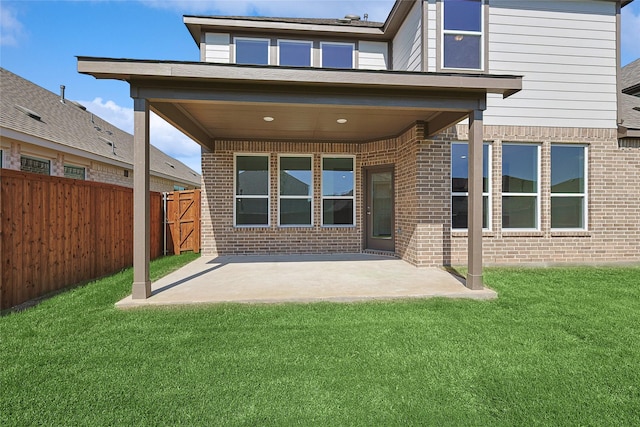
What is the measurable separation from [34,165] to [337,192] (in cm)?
784

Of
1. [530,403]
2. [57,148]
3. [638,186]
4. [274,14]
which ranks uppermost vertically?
[274,14]

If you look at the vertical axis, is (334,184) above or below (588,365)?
above

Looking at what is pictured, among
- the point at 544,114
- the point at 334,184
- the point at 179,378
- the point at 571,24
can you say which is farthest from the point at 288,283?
the point at 571,24

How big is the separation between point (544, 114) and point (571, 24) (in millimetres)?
2064

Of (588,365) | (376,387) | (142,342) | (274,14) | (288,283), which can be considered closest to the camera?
(376,387)

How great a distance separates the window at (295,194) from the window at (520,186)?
4633 millimetres


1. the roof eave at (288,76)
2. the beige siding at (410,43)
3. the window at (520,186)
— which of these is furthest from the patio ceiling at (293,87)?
the window at (520,186)

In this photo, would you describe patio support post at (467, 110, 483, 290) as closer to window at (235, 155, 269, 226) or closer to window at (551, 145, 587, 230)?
window at (551, 145, 587, 230)

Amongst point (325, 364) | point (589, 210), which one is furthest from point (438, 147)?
point (325, 364)

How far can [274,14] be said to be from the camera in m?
9.15

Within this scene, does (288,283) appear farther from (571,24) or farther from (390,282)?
(571,24)

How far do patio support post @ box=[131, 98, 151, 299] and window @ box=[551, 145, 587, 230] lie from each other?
8034mm

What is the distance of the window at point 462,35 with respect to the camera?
6250 millimetres

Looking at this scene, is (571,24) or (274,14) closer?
(571,24)
